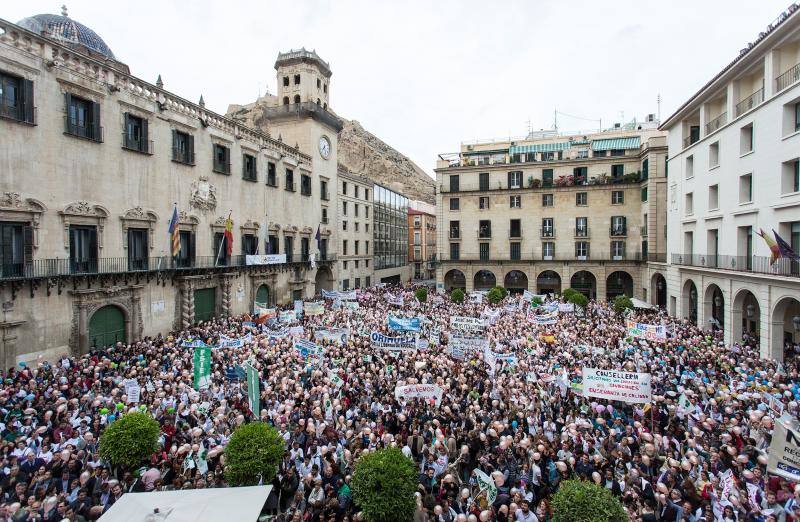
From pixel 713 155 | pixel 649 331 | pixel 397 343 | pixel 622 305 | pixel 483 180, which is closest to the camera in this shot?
pixel 397 343

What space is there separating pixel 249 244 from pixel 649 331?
29892 millimetres

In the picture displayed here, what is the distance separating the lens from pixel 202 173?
32.0 metres

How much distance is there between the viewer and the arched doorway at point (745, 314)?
24467 mm

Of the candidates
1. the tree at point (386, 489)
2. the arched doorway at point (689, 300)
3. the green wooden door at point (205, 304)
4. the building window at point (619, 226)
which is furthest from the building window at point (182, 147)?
the building window at point (619, 226)

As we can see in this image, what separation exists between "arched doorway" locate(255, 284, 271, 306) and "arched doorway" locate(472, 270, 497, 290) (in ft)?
80.1

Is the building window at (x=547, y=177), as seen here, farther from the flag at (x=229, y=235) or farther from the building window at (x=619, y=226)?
the flag at (x=229, y=235)

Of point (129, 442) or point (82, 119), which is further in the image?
point (82, 119)

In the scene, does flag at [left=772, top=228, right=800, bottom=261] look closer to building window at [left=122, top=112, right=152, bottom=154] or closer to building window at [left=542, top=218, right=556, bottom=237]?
building window at [left=542, top=218, right=556, bottom=237]

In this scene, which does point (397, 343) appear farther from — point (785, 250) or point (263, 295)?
point (263, 295)

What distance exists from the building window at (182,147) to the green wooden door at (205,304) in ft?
30.3

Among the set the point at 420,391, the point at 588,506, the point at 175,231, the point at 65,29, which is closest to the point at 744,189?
the point at 420,391

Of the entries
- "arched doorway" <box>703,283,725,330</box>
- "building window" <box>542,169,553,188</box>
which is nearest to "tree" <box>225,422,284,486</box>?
"arched doorway" <box>703,283,725,330</box>

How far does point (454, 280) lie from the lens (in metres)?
53.5

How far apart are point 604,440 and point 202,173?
30.6 meters
